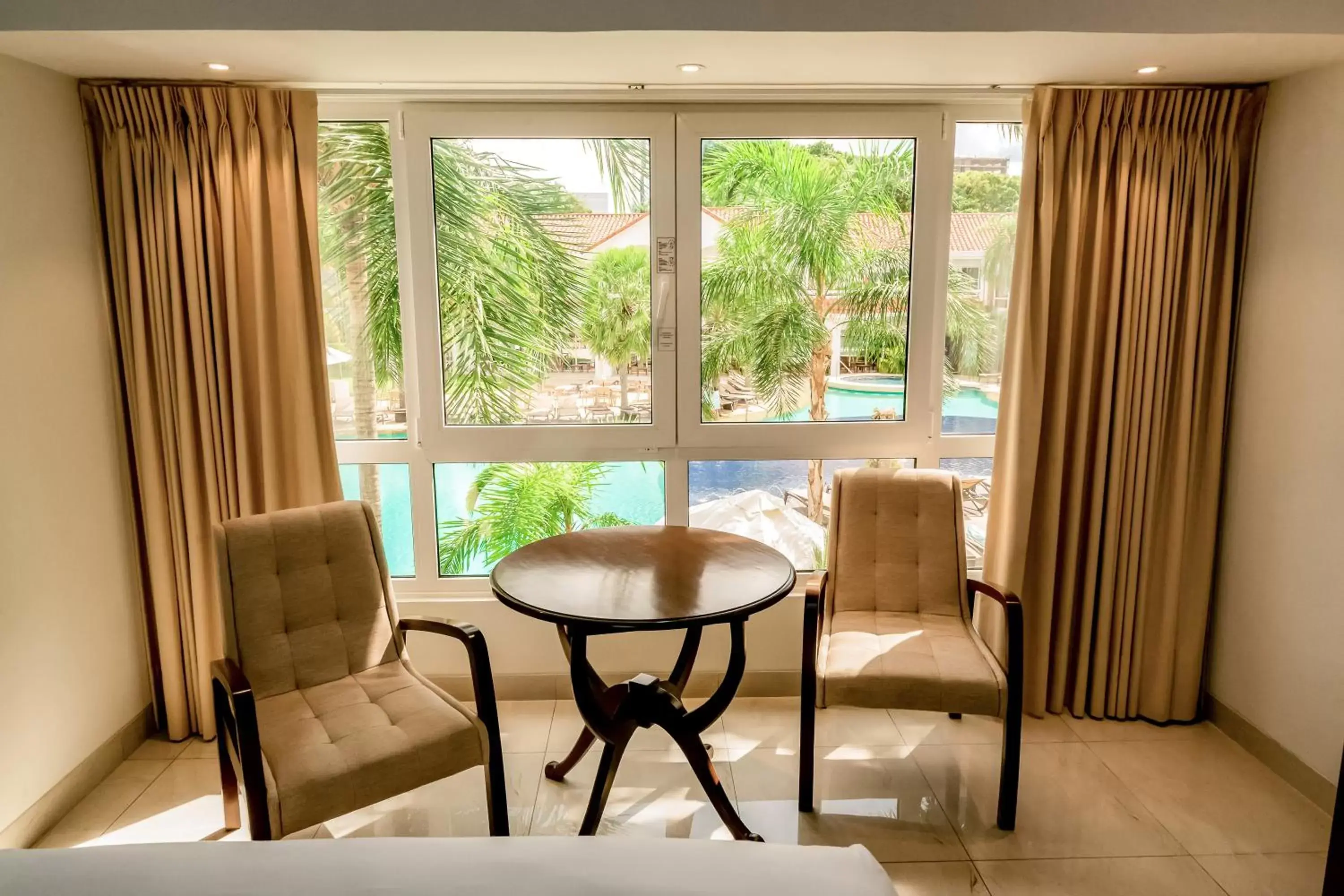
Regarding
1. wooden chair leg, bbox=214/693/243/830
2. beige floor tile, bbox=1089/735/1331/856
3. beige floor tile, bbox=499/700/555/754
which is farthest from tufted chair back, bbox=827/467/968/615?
wooden chair leg, bbox=214/693/243/830

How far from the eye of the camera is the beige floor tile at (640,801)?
255 cm

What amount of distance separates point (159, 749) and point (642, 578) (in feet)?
6.33

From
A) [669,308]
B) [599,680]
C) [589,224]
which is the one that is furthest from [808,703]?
[589,224]

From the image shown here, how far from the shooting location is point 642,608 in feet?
7.45

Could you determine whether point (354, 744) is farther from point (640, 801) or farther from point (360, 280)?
point (360, 280)

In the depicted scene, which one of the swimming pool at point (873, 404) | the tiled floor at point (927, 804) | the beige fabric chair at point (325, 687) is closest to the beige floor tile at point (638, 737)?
the tiled floor at point (927, 804)

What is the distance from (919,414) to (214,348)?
100 inches

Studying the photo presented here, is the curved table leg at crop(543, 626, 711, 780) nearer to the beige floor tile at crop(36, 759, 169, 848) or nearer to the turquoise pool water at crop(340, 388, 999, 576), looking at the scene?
the turquoise pool water at crop(340, 388, 999, 576)

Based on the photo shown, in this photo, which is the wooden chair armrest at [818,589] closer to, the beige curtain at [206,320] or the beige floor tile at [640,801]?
the beige floor tile at [640,801]

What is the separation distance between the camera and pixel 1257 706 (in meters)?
2.96

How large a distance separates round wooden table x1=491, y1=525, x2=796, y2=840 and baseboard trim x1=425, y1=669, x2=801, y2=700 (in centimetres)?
55

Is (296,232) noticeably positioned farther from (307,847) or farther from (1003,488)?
(1003,488)

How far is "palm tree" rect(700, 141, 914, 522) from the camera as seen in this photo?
3148mm

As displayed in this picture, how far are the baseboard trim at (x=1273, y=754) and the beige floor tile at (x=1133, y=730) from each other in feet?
0.18
